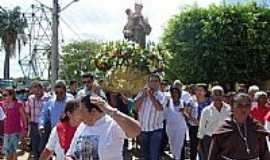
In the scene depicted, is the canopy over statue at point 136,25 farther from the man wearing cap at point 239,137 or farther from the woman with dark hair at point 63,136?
the man wearing cap at point 239,137

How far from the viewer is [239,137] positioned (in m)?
6.07

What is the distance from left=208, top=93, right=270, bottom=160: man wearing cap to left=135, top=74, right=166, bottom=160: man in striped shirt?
188 inches

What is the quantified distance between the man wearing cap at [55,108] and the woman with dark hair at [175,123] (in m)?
2.25

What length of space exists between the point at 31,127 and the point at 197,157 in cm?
357

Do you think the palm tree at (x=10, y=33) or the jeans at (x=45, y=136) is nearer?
the jeans at (x=45, y=136)

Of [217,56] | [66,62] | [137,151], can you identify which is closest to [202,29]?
[217,56]

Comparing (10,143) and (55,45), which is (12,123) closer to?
(10,143)

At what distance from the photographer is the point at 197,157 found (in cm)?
1294

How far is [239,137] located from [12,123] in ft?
23.7

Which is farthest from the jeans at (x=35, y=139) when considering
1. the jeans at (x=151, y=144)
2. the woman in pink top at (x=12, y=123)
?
the jeans at (x=151, y=144)

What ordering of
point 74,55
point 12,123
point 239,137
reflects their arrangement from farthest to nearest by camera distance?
point 74,55 → point 12,123 → point 239,137

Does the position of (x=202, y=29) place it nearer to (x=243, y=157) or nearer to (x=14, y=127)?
(x=14, y=127)

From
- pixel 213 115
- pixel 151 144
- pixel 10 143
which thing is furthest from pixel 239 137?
pixel 10 143

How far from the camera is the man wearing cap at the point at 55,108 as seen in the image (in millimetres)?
10172
